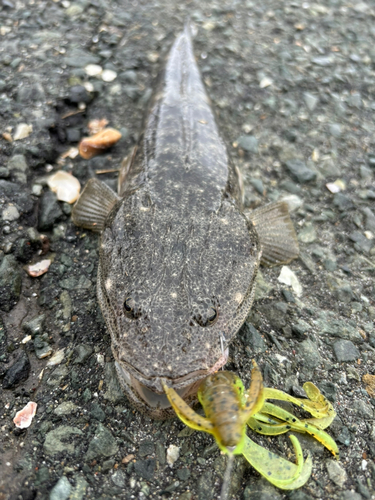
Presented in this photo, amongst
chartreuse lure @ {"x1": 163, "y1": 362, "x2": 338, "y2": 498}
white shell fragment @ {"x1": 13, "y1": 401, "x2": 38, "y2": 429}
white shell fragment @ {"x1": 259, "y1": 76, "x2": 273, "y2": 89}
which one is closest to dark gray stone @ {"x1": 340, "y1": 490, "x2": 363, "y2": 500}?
chartreuse lure @ {"x1": 163, "y1": 362, "x2": 338, "y2": 498}

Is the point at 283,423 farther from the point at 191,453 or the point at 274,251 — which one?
the point at 274,251

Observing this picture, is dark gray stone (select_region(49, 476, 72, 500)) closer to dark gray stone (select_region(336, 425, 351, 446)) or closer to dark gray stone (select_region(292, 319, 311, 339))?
dark gray stone (select_region(336, 425, 351, 446))

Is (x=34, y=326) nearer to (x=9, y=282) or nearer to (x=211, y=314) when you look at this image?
(x=9, y=282)

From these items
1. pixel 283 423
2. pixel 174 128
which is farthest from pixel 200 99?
pixel 283 423

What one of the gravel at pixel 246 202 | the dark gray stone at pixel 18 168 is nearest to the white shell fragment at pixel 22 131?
the gravel at pixel 246 202

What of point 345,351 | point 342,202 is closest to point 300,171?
point 342,202
